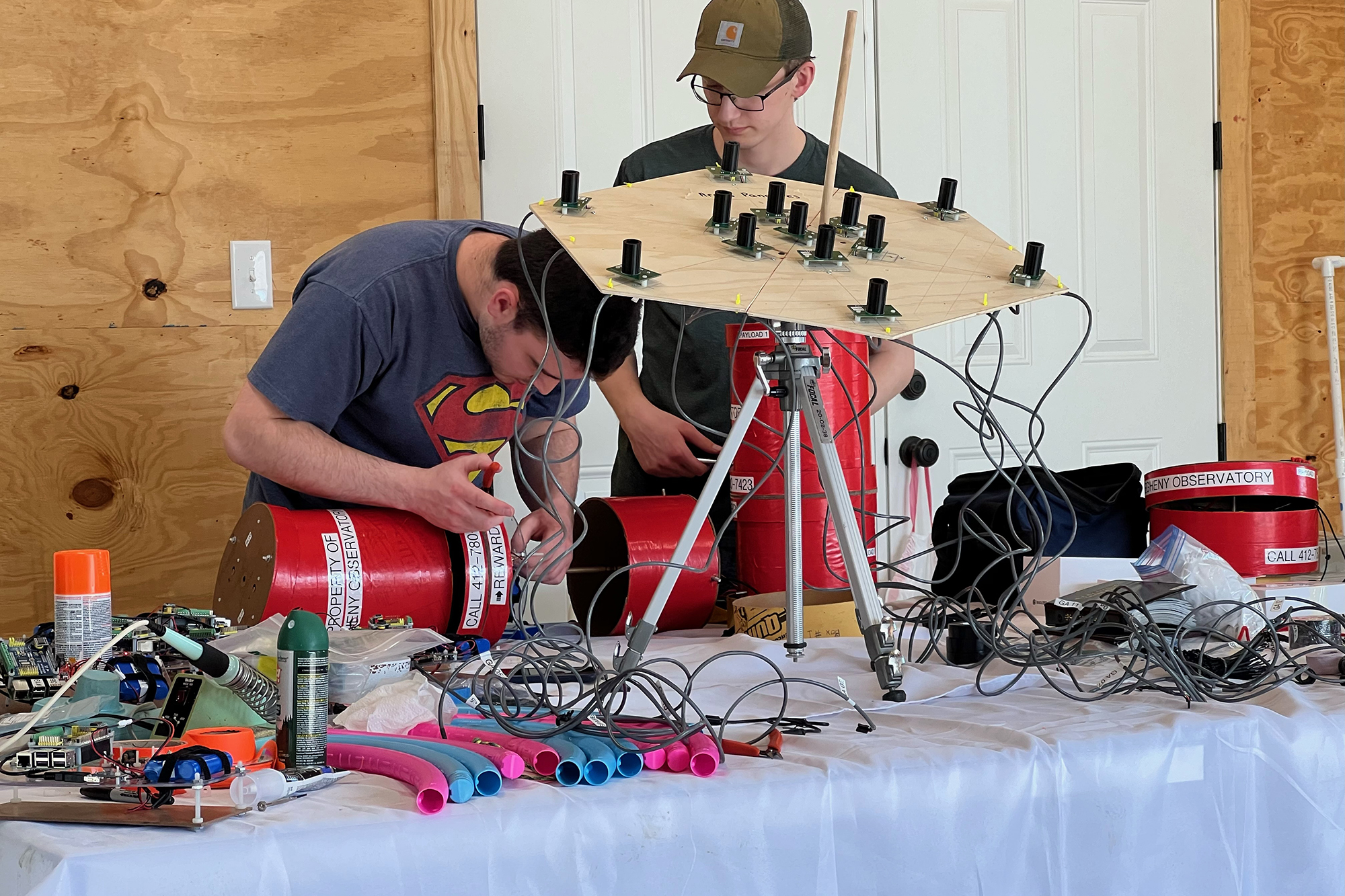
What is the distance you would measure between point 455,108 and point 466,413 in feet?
3.73

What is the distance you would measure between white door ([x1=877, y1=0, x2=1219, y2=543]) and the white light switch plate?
1.41m

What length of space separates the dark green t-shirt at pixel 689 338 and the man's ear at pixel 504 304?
593 millimetres

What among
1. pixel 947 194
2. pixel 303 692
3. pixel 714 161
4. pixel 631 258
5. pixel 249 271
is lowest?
pixel 303 692

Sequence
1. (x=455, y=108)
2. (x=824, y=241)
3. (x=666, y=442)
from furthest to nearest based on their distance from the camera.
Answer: (x=455, y=108)
(x=666, y=442)
(x=824, y=241)

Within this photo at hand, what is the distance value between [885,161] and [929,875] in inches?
86.7

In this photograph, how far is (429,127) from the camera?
250cm

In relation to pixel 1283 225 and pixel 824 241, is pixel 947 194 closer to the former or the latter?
pixel 824 241

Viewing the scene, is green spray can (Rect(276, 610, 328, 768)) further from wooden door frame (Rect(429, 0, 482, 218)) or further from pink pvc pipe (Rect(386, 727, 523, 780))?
wooden door frame (Rect(429, 0, 482, 218))

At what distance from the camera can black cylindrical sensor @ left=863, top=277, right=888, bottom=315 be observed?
41.5 inches

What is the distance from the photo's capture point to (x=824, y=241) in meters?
1.11

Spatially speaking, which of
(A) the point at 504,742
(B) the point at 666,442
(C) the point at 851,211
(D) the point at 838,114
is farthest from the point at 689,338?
(A) the point at 504,742

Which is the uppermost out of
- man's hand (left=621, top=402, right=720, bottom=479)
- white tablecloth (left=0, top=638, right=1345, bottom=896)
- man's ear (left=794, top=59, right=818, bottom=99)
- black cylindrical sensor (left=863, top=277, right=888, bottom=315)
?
man's ear (left=794, top=59, right=818, bottom=99)

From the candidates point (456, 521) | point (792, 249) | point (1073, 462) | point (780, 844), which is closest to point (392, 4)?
point (456, 521)

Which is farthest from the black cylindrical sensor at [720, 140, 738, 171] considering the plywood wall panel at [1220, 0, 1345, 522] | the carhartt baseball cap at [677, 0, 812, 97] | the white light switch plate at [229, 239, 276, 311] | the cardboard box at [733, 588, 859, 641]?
the plywood wall panel at [1220, 0, 1345, 522]
